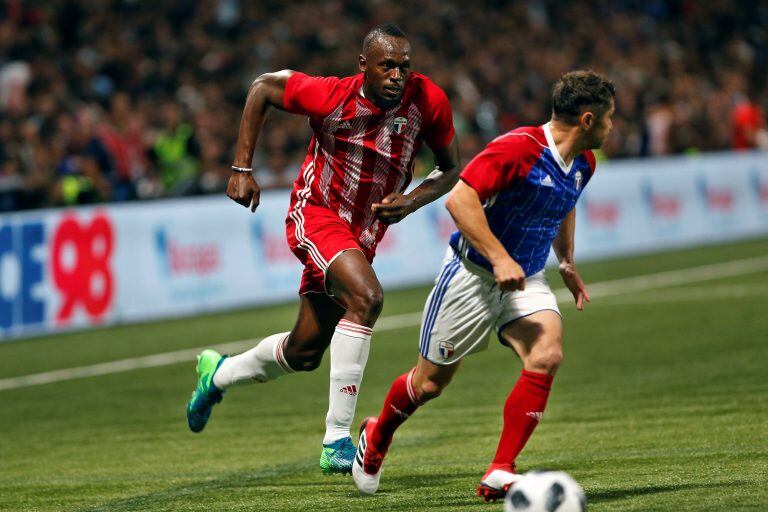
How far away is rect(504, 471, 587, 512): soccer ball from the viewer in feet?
18.1

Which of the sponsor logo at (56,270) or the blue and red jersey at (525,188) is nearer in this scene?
the blue and red jersey at (525,188)

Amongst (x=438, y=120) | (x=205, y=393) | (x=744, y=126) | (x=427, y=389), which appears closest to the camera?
(x=427, y=389)

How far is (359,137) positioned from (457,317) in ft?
4.04

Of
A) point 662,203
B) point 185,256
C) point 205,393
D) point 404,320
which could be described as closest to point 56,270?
point 185,256

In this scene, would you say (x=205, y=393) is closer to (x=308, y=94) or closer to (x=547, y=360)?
(x=308, y=94)

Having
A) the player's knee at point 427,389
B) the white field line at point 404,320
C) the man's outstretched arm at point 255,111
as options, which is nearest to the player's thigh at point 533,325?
the player's knee at point 427,389

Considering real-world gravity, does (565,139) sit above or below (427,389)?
above

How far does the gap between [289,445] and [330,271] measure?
77.7 inches

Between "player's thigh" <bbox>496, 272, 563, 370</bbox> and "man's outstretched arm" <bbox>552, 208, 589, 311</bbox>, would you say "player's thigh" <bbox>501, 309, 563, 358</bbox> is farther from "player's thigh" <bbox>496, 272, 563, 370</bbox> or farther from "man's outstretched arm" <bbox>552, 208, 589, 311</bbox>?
"man's outstretched arm" <bbox>552, 208, 589, 311</bbox>

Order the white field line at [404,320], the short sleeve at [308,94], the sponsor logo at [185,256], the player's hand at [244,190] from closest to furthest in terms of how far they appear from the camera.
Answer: the player's hand at [244,190] → the short sleeve at [308,94] → the white field line at [404,320] → the sponsor logo at [185,256]

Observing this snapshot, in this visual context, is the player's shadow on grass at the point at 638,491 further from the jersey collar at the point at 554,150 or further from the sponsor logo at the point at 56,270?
the sponsor logo at the point at 56,270

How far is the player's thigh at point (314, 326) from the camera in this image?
7.52m

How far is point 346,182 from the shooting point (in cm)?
740

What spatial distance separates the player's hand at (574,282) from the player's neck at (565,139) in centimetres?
68
